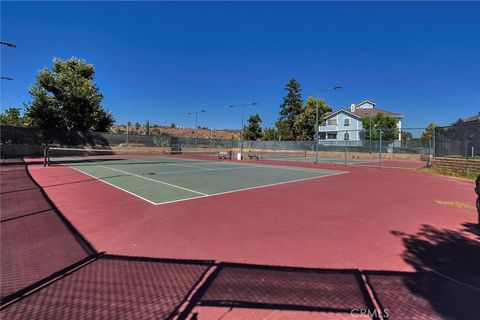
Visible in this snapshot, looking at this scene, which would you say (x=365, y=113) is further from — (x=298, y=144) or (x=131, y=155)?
(x=131, y=155)

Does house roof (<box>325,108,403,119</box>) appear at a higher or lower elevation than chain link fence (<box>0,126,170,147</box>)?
higher

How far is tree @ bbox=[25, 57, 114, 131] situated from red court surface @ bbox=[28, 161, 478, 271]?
29.2 meters

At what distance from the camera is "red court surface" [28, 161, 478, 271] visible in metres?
4.87

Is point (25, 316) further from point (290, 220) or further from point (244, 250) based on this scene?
point (290, 220)

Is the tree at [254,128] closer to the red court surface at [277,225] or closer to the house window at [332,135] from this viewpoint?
the house window at [332,135]

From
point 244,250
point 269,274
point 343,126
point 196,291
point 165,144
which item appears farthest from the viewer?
point 343,126

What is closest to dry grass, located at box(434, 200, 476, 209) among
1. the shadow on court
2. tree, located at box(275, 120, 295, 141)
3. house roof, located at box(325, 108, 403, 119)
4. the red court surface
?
the red court surface

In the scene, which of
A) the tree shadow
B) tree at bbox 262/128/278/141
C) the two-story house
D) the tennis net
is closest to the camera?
the tree shadow

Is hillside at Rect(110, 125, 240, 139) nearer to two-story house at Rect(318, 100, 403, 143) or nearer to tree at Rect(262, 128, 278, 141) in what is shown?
tree at Rect(262, 128, 278, 141)

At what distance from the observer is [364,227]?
21.3 feet

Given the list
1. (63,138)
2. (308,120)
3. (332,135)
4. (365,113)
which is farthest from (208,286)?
(365,113)

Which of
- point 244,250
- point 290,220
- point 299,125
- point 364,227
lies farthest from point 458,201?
point 299,125

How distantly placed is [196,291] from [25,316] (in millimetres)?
1861

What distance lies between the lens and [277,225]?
6551mm
